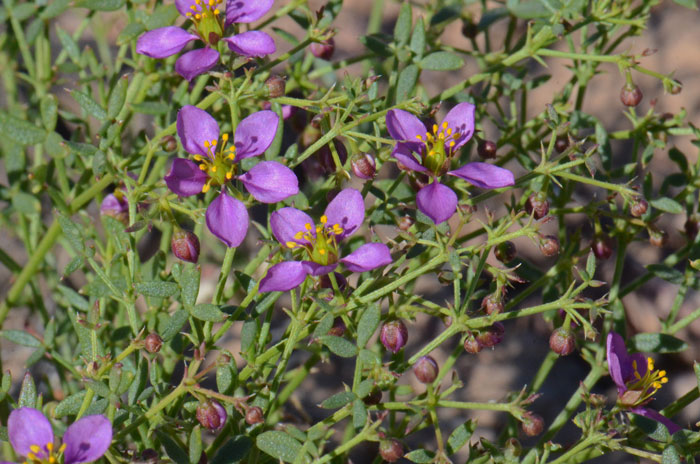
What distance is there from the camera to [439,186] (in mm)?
1513

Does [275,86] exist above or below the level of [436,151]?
above

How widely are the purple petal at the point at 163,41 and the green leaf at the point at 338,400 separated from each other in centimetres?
77

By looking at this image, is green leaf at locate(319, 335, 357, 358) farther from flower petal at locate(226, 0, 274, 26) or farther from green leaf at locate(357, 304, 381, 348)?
flower petal at locate(226, 0, 274, 26)

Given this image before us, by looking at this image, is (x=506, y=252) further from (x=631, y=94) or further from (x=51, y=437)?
(x=51, y=437)

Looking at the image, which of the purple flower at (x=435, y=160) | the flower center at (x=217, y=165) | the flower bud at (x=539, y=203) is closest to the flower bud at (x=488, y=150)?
the purple flower at (x=435, y=160)

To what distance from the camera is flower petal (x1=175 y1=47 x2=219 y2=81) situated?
1.56m

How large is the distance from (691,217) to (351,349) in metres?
0.95

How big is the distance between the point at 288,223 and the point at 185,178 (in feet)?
0.69

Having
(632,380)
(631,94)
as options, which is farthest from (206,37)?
(632,380)

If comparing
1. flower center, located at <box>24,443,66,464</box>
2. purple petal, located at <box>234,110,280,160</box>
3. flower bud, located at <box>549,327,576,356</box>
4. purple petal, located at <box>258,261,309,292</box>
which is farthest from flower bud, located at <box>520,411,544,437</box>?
flower center, located at <box>24,443,66,464</box>

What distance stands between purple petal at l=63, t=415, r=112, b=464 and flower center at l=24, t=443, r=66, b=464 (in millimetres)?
23

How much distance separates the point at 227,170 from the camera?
63.0 inches

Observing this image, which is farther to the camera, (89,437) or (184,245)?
(184,245)

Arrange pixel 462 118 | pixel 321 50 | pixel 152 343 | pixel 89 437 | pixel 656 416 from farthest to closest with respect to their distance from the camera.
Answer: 1. pixel 321 50
2. pixel 462 118
3. pixel 656 416
4. pixel 152 343
5. pixel 89 437
